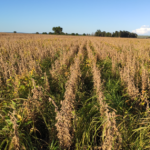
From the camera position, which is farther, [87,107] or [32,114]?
[87,107]

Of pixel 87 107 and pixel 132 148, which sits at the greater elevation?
pixel 87 107

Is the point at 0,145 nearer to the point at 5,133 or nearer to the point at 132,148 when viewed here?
the point at 5,133

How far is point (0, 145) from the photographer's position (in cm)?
137

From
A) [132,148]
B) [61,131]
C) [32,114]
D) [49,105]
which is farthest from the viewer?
[49,105]

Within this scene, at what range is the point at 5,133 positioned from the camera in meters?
1.42

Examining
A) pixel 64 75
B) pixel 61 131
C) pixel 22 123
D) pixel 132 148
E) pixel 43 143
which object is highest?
pixel 64 75

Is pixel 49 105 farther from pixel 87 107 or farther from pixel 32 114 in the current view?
pixel 87 107

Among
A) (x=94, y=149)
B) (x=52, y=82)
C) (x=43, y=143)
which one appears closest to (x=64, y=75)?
(x=52, y=82)

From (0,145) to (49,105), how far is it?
3.03ft

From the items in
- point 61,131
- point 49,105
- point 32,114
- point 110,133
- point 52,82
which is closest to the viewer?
point 110,133

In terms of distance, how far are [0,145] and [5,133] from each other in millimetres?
133

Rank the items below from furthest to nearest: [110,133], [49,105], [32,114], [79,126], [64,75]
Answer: [64,75], [49,105], [32,114], [79,126], [110,133]

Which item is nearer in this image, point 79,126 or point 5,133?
point 5,133

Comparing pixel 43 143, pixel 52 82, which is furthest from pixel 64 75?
pixel 43 143
